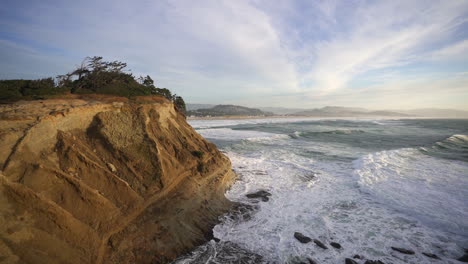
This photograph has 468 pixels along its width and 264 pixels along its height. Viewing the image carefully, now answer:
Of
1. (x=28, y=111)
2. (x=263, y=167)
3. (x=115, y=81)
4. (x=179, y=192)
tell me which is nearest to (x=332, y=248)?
(x=179, y=192)

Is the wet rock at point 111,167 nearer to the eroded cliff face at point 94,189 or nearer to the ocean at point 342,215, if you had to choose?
the eroded cliff face at point 94,189

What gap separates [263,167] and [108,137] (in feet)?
26.6

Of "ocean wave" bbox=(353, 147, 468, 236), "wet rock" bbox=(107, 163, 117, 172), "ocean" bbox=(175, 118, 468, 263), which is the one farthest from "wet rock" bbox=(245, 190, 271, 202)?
"wet rock" bbox=(107, 163, 117, 172)

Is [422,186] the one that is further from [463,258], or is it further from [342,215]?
[342,215]

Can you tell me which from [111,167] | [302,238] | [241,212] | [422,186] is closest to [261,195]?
[241,212]

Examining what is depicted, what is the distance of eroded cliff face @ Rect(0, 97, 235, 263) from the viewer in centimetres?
386

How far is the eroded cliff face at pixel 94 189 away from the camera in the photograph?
12.7ft

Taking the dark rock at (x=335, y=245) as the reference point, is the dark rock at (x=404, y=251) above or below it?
above

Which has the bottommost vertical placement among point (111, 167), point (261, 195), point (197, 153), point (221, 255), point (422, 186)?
point (221, 255)

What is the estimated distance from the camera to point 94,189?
15.9 ft

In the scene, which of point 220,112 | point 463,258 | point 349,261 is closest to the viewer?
point 349,261

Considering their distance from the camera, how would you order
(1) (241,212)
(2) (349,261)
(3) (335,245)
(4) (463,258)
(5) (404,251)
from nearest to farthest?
(2) (349,261) → (4) (463,258) → (5) (404,251) → (3) (335,245) → (1) (241,212)

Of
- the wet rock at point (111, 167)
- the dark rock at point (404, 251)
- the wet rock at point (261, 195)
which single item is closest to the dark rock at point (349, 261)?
the dark rock at point (404, 251)

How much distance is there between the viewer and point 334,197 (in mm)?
7977
